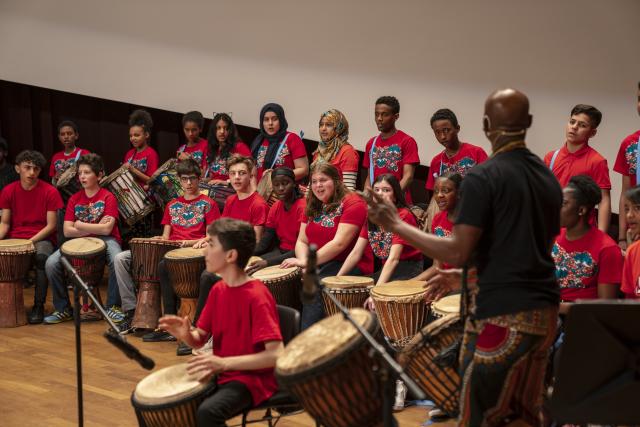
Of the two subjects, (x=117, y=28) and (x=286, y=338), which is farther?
(x=117, y=28)

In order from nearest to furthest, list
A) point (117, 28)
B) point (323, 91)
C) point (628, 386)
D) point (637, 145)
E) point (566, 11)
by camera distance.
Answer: point (628, 386) < point (637, 145) < point (566, 11) < point (323, 91) < point (117, 28)

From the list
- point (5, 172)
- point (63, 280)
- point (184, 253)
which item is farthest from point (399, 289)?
point (5, 172)

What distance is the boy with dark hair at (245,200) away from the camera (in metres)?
5.62

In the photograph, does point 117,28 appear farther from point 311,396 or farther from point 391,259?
point 311,396

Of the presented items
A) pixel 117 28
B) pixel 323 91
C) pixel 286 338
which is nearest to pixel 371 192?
pixel 286 338

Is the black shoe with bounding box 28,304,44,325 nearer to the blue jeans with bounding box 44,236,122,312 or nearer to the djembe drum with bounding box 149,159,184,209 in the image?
the blue jeans with bounding box 44,236,122,312

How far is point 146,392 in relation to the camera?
10.1 feet

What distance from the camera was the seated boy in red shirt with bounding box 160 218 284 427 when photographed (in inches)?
120

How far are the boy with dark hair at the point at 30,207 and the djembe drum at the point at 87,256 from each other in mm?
449

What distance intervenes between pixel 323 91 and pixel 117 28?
94.1 inches

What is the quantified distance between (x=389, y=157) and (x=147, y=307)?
2030 millimetres

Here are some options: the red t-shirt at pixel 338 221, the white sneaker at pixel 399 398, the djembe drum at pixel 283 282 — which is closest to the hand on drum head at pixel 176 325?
the white sneaker at pixel 399 398

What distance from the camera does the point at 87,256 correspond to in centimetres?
603

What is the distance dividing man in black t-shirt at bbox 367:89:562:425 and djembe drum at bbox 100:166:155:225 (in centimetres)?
437
